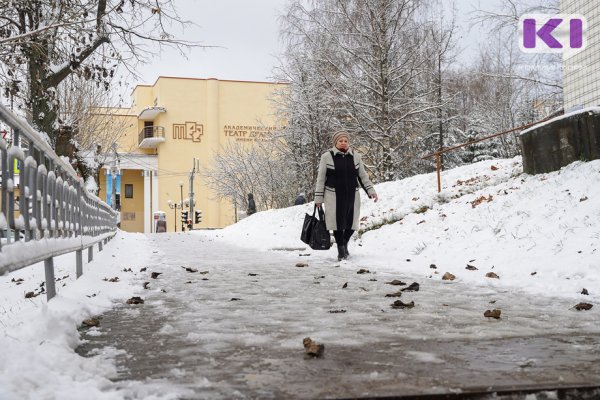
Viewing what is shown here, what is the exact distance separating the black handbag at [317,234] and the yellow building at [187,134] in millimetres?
45779

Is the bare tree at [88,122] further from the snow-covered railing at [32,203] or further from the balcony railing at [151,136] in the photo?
the balcony railing at [151,136]

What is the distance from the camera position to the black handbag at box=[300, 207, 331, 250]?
888 cm

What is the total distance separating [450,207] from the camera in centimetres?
1148

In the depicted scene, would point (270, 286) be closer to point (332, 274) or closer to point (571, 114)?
point (332, 274)

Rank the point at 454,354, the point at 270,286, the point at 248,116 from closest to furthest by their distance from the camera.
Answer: the point at 454,354, the point at 270,286, the point at 248,116

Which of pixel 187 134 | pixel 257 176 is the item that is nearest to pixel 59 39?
pixel 257 176

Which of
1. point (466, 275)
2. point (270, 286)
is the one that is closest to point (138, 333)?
point (270, 286)

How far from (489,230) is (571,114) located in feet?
8.08

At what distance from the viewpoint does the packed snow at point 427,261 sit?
2.43 metres

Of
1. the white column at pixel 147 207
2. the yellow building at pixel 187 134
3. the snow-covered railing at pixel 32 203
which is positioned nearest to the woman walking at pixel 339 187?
the snow-covered railing at pixel 32 203

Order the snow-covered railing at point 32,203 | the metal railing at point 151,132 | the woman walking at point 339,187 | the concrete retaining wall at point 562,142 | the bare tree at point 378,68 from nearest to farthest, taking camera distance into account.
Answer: the snow-covered railing at point 32,203 < the woman walking at point 339,187 < the concrete retaining wall at point 562,142 < the bare tree at point 378,68 < the metal railing at point 151,132

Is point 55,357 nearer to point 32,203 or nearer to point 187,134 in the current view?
point 32,203

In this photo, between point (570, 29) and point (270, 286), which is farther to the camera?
point (570, 29)

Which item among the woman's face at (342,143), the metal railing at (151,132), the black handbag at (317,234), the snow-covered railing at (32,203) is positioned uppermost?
the metal railing at (151,132)
